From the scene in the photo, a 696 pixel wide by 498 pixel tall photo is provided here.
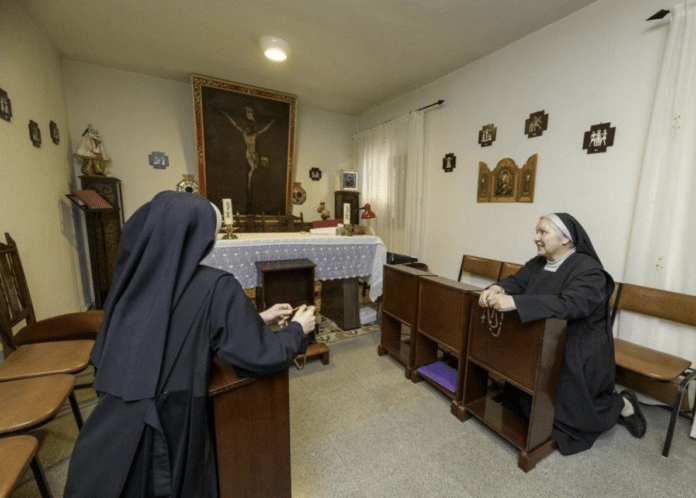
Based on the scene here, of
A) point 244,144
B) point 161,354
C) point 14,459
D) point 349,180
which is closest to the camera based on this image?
point 161,354

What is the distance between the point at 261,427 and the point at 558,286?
192cm

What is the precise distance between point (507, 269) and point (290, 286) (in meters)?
2.39

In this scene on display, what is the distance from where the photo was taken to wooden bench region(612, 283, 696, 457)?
1.87 metres

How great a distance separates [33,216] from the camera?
2.81 m

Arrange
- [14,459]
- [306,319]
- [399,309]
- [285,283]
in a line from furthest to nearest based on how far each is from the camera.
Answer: [285,283]
[399,309]
[306,319]
[14,459]

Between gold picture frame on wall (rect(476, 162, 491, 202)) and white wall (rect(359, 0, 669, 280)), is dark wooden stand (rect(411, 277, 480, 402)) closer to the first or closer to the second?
white wall (rect(359, 0, 669, 280))

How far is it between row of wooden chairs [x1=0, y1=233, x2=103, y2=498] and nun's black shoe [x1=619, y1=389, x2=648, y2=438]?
10.6ft

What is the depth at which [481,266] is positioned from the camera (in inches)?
143

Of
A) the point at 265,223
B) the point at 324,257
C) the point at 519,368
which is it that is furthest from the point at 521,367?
the point at 265,223

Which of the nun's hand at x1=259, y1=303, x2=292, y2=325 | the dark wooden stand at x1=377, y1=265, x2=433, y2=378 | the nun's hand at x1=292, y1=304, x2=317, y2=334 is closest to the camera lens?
the nun's hand at x1=292, y1=304, x2=317, y2=334

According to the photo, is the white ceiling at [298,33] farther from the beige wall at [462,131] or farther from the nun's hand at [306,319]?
the nun's hand at [306,319]

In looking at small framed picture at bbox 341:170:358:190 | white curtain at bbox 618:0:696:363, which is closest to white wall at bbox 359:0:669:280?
white curtain at bbox 618:0:696:363

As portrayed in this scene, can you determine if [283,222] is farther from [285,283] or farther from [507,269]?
[507,269]

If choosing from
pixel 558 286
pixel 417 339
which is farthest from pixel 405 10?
pixel 417 339
